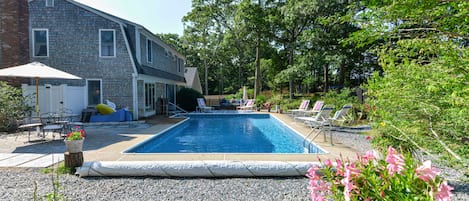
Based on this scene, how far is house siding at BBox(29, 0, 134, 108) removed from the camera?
43.1 ft

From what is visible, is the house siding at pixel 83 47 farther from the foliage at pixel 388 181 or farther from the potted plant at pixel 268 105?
the foliage at pixel 388 181

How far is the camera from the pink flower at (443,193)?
1.28 metres

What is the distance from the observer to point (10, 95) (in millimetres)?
10578

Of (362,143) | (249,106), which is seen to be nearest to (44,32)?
(249,106)

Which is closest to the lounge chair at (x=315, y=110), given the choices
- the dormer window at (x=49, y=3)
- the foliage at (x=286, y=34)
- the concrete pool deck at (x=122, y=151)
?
the foliage at (x=286, y=34)

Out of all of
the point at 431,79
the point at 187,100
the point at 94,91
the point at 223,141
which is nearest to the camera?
the point at 431,79

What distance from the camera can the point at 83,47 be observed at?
13.3 m

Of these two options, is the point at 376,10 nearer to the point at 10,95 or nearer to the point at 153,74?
the point at 10,95

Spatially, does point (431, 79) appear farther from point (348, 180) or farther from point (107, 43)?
point (107, 43)

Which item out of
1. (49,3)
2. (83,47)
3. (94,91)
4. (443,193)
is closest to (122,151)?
(443,193)

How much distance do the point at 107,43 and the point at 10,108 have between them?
487 centimetres

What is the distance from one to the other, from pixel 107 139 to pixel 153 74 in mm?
7551

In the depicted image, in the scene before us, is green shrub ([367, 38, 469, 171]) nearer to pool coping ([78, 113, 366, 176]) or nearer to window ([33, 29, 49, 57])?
pool coping ([78, 113, 366, 176])

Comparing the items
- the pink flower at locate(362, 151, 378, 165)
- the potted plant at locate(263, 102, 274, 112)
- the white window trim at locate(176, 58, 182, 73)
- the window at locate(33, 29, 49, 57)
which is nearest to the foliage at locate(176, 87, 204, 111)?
the white window trim at locate(176, 58, 182, 73)
